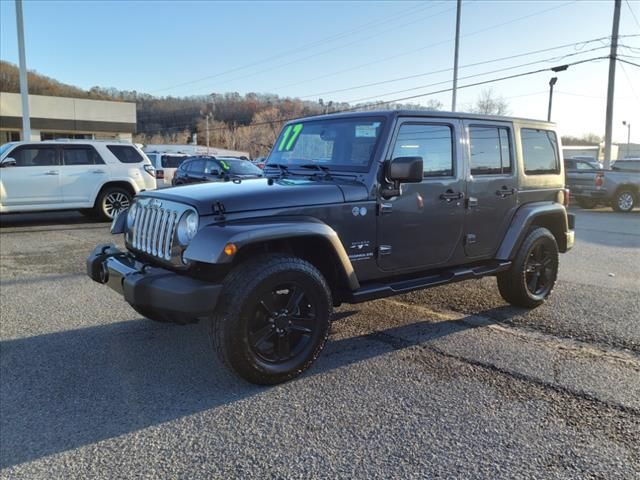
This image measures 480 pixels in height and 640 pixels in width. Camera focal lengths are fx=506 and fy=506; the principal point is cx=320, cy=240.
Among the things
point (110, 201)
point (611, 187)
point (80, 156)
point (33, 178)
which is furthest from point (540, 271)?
point (611, 187)

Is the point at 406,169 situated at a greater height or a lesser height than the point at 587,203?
greater

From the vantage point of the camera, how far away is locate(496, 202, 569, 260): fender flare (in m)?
4.99

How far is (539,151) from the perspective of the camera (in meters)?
5.45

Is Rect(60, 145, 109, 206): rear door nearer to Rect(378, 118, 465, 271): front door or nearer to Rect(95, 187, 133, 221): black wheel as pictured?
Rect(95, 187, 133, 221): black wheel

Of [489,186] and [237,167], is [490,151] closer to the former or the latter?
[489,186]

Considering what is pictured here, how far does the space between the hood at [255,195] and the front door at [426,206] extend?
452 mm

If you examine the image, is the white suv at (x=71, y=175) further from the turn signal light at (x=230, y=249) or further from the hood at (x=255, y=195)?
the turn signal light at (x=230, y=249)

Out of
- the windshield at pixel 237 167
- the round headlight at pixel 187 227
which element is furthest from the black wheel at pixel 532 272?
the windshield at pixel 237 167

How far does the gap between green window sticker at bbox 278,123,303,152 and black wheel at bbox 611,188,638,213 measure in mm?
15137

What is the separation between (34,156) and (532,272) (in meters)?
10.2

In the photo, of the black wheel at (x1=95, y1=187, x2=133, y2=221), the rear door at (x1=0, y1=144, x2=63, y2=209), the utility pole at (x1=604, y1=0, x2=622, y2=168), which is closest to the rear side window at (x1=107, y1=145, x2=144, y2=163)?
the black wheel at (x1=95, y1=187, x2=133, y2=221)

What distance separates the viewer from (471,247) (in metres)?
4.79

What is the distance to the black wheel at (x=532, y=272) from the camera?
5.10 m

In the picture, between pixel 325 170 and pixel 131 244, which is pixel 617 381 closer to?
pixel 325 170
